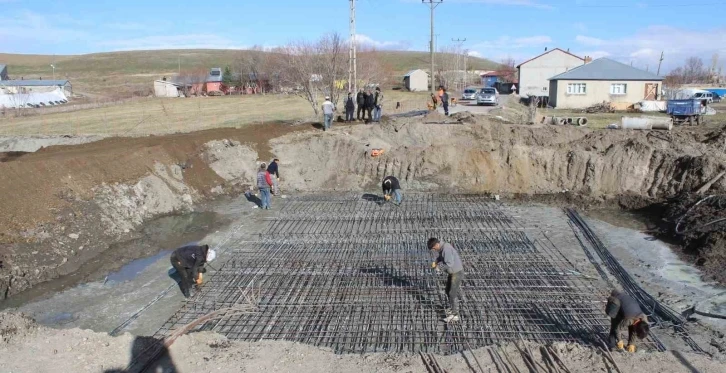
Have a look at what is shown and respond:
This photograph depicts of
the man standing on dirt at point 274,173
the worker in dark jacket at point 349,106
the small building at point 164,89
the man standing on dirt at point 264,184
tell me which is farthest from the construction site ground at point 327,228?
the small building at point 164,89

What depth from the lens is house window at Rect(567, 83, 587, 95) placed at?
1283 inches

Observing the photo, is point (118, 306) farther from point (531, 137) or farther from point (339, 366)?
point (531, 137)

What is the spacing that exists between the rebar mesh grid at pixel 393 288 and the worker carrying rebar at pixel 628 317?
659 millimetres

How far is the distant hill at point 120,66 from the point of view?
67.1m

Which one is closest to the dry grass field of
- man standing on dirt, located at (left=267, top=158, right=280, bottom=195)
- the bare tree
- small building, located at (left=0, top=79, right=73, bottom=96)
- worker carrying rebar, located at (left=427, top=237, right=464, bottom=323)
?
the bare tree

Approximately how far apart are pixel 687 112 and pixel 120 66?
95.5 metres

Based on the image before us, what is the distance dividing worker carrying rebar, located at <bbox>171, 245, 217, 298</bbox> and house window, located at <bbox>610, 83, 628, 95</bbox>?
3023 centimetres

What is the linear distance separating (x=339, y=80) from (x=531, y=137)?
35.6 feet

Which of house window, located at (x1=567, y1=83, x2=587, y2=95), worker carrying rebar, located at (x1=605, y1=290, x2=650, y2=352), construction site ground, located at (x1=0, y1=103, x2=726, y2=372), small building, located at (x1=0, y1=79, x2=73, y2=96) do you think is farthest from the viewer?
small building, located at (x1=0, y1=79, x2=73, y2=96)

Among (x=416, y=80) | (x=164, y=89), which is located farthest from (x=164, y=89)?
(x=416, y=80)

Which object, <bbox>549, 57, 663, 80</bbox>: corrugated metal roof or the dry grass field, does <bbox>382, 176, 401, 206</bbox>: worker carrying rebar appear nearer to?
the dry grass field

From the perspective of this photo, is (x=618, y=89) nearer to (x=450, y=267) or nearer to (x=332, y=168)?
(x=332, y=168)

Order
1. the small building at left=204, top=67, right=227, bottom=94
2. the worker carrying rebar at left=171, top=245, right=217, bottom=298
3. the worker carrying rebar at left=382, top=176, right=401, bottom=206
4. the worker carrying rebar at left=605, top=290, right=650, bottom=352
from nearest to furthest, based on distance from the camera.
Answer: the worker carrying rebar at left=605, top=290, right=650, bottom=352, the worker carrying rebar at left=171, top=245, right=217, bottom=298, the worker carrying rebar at left=382, top=176, right=401, bottom=206, the small building at left=204, top=67, right=227, bottom=94

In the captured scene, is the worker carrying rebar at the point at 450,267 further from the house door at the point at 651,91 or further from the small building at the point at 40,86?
the small building at the point at 40,86
